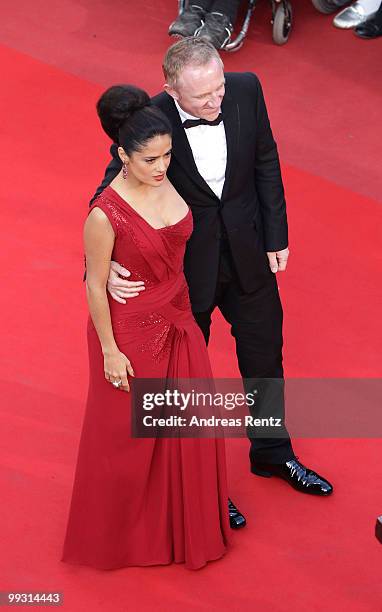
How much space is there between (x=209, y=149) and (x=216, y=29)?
9.24ft

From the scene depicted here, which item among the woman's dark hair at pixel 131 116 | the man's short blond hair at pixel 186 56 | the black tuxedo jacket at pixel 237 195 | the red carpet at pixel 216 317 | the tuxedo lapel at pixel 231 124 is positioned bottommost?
the red carpet at pixel 216 317

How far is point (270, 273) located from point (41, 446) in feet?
3.29

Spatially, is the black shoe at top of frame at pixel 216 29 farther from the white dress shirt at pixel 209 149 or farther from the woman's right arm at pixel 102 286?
the woman's right arm at pixel 102 286

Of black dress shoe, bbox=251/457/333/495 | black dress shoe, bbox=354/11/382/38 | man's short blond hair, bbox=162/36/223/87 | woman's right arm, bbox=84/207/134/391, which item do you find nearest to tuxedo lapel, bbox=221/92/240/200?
man's short blond hair, bbox=162/36/223/87

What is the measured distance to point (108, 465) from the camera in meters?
3.42

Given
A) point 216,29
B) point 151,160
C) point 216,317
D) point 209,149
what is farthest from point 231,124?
point 216,29

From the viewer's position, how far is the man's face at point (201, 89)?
3.22 meters

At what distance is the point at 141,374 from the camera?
3350mm

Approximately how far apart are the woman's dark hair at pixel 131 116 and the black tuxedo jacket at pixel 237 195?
26 cm

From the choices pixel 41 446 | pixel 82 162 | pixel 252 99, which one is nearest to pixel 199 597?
pixel 41 446

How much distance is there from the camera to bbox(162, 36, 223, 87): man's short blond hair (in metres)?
3.22

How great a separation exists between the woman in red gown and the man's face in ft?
0.66

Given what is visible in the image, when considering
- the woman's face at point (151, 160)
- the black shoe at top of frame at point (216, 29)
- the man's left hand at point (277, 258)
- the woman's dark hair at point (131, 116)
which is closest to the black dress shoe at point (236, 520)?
the man's left hand at point (277, 258)

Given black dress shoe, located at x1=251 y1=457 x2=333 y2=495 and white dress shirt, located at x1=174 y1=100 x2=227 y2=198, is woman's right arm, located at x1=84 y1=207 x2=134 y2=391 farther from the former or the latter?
black dress shoe, located at x1=251 y1=457 x2=333 y2=495
